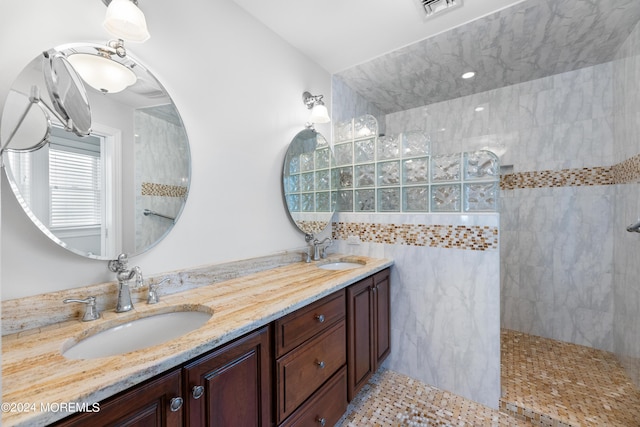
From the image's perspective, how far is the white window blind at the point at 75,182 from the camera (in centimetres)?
96

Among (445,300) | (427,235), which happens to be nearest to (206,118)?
(427,235)

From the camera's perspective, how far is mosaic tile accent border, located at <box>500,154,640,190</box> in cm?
193

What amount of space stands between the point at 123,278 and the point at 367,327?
55.3 inches

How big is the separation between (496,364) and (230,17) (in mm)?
2773

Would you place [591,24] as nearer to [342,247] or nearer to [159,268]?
[342,247]

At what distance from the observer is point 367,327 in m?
1.74

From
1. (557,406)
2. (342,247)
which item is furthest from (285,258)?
(557,406)

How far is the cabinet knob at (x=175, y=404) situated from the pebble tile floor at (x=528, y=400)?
4.00 ft

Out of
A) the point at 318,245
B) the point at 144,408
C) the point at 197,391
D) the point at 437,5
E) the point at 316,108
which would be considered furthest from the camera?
the point at 318,245

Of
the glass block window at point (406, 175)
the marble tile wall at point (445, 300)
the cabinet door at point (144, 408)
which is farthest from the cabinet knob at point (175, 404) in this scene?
the marble tile wall at point (445, 300)

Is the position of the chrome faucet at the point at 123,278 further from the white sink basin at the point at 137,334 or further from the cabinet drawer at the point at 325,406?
the cabinet drawer at the point at 325,406

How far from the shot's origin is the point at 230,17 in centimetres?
157

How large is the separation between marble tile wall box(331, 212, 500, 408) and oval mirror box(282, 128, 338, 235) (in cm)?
42

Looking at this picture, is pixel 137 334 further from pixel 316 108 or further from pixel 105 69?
pixel 316 108
